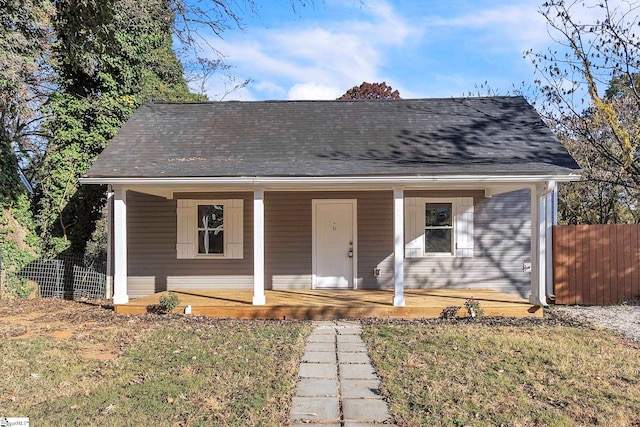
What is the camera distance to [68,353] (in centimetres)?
519

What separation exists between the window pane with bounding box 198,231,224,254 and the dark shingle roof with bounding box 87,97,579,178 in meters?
1.93

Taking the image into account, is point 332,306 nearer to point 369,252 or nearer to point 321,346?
point 321,346

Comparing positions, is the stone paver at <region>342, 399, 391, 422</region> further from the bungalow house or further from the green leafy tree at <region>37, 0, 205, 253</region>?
the green leafy tree at <region>37, 0, 205, 253</region>

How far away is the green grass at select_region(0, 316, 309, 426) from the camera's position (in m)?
3.46

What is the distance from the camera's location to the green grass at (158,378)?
3.46 m

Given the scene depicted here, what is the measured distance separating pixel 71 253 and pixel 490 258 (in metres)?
10.0

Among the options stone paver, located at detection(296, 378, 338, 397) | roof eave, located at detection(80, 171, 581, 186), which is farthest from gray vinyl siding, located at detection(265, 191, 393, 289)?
stone paver, located at detection(296, 378, 338, 397)

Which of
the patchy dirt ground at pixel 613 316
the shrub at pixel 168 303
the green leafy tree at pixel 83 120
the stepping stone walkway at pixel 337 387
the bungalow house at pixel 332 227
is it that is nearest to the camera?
the stepping stone walkway at pixel 337 387

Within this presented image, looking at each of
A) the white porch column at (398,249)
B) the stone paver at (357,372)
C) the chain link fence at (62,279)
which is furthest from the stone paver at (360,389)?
the chain link fence at (62,279)

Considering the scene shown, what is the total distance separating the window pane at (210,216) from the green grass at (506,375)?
174 inches

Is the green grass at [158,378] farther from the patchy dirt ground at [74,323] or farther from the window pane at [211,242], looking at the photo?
the window pane at [211,242]

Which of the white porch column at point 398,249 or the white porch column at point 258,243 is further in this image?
the white porch column at point 258,243

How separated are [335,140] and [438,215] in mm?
2834

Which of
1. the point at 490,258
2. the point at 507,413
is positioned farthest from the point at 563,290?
the point at 507,413
